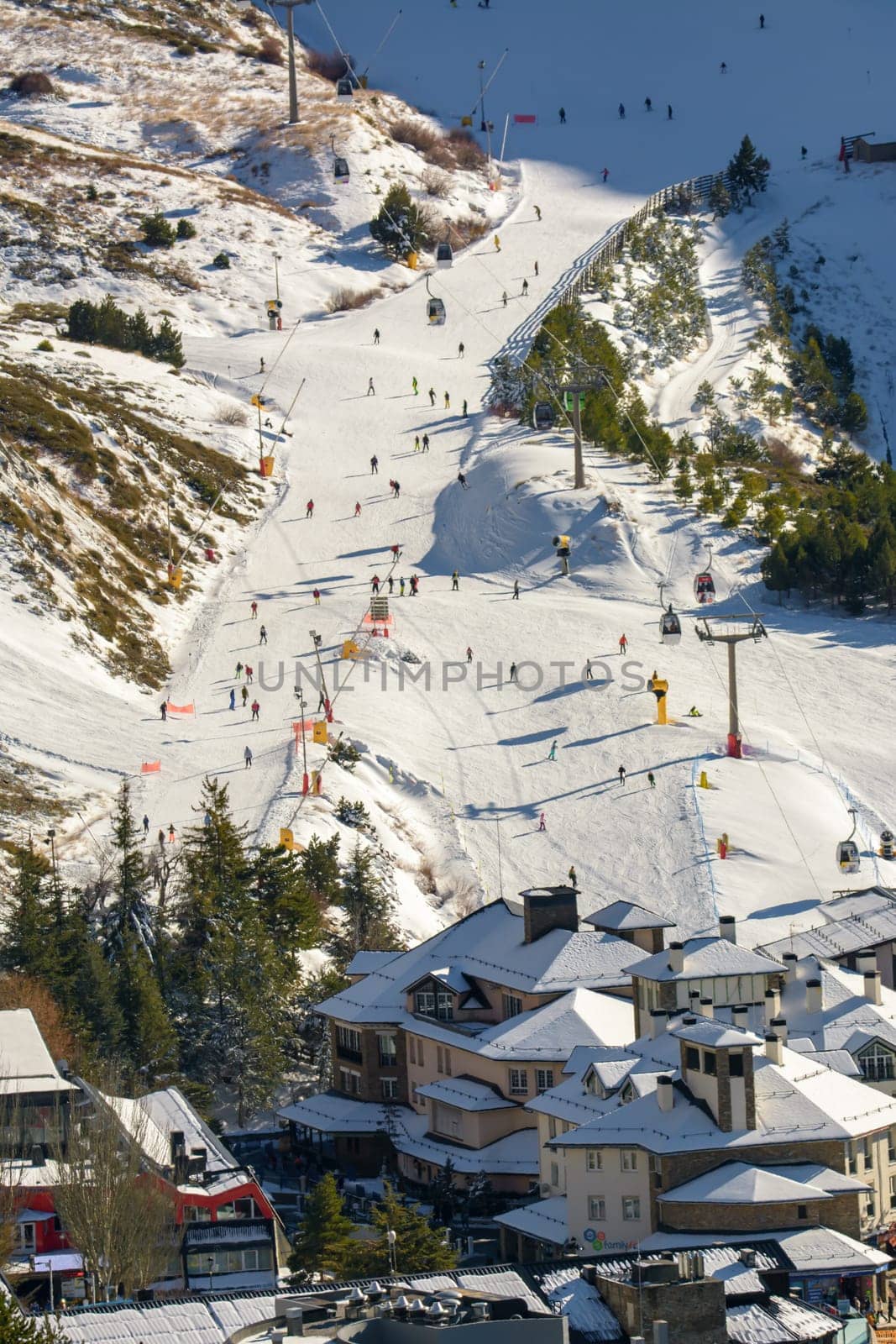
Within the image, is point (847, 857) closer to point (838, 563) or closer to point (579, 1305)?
point (838, 563)

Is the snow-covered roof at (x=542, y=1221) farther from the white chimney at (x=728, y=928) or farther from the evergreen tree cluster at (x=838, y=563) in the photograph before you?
the evergreen tree cluster at (x=838, y=563)

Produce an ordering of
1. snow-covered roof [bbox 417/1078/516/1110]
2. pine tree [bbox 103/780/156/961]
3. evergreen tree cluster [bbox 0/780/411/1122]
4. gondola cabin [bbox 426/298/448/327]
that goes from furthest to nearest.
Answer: gondola cabin [bbox 426/298/448/327], pine tree [bbox 103/780/156/961], evergreen tree cluster [bbox 0/780/411/1122], snow-covered roof [bbox 417/1078/516/1110]

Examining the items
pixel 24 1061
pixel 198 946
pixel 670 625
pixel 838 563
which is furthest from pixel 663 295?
pixel 24 1061

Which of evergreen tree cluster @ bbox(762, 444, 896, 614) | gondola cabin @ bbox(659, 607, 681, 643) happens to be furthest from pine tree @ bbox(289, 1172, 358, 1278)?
evergreen tree cluster @ bbox(762, 444, 896, 614)

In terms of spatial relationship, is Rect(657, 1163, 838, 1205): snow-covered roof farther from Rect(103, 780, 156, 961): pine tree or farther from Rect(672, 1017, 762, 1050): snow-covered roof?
Rect(103, 780, 156, 961): pine tree

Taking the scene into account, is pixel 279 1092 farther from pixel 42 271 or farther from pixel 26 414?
pixel 42 271

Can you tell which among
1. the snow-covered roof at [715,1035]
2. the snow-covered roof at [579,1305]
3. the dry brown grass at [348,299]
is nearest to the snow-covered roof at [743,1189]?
the snow-covered roof at [715,1035]
